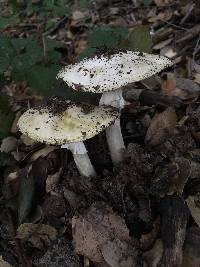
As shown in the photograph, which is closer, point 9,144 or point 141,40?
point 141,40

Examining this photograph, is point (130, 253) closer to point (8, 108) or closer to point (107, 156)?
point (107, 156)

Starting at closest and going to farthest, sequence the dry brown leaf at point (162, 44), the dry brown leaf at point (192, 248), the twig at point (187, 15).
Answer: the dry brown leaf at point (192, 248) < the dry brown leaf at point (162, 44) < the twig at point (187, 15)

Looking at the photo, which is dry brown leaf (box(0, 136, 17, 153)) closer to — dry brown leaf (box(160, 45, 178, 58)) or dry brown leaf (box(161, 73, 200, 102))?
dry brown leaf (box(161, 73, 200, 102))

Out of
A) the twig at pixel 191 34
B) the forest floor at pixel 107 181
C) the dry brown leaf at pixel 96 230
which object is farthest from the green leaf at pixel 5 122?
the twig at pixel 191 34

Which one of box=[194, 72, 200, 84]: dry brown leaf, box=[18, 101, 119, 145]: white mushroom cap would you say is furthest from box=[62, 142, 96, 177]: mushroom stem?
box=[194, 72, 200, 84]: dry brown leaf

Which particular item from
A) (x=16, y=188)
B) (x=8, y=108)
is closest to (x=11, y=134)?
(x=8, y=108)

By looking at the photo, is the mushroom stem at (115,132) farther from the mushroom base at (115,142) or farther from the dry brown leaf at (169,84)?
the dry brown leaf at (169,84)

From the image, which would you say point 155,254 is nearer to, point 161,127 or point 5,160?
point 161,127

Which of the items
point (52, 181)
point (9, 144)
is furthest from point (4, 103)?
point (52, 181)
